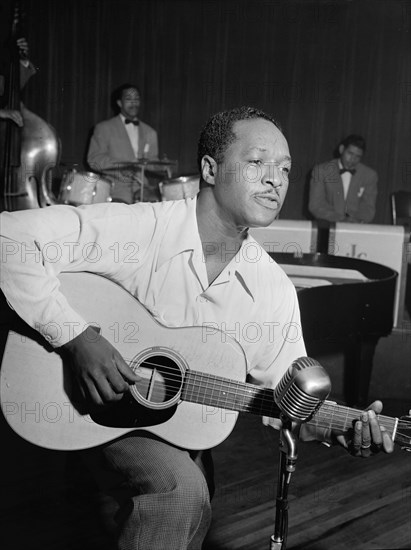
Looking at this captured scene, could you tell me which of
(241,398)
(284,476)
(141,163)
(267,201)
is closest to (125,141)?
(141,163)

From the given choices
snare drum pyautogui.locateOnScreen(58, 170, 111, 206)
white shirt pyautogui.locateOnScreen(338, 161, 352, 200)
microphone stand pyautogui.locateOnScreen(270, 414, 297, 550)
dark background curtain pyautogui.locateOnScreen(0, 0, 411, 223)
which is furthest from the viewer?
dark background curtain pyautogui.locateOnScreen(0, 0, 411, 223)

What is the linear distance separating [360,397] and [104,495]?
1555 millimetres

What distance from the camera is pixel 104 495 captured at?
2605 mm

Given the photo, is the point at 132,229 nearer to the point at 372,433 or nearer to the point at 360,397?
the point at 372,433

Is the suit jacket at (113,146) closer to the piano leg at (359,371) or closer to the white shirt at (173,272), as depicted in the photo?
the piano leg at (359,371)

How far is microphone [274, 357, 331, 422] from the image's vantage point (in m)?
1.25

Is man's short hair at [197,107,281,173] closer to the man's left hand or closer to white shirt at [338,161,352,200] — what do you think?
the man's left hand

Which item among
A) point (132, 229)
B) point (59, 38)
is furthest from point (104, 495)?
point (59, 38)

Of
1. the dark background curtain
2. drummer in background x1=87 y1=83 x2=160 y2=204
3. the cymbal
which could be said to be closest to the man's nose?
the cymbal

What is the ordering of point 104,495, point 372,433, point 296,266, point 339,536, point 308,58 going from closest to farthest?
point 372,433
point 339,536
point 104,495
point 296,266
point 308,58

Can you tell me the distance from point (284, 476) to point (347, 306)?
1903 mm

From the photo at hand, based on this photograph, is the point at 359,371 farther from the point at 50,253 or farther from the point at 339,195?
the point at 339,195

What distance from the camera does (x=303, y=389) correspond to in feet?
4.10

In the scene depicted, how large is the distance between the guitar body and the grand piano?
1.32 metres
